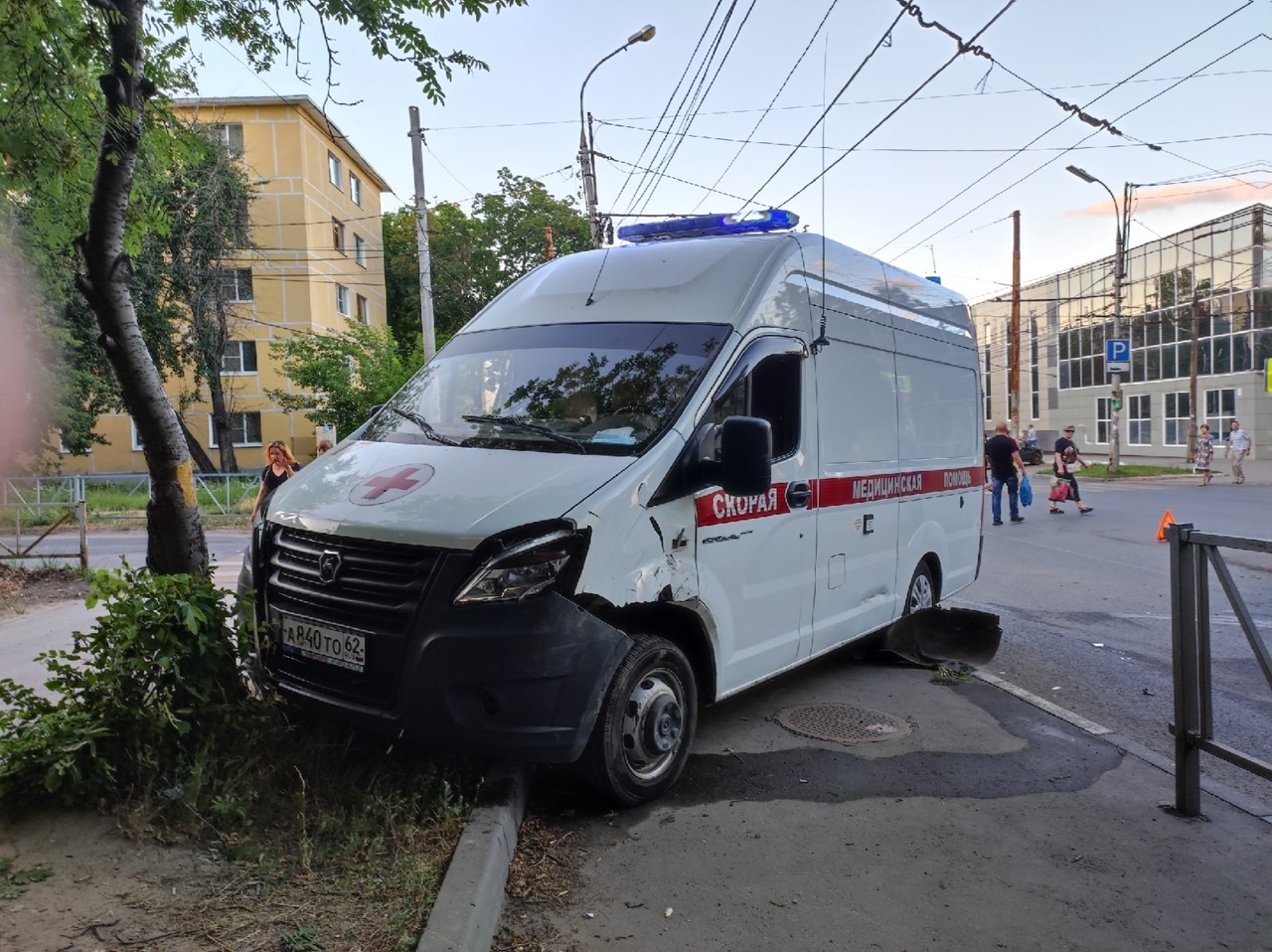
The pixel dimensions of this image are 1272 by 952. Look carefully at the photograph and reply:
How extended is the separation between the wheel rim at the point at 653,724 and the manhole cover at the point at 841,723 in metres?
1.20

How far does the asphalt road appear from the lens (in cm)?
538

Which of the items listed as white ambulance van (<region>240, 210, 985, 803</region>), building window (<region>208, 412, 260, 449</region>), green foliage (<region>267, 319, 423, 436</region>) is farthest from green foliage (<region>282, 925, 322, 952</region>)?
building window (<region>208, 412, 260, 449</region>)

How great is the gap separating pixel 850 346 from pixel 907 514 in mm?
1445

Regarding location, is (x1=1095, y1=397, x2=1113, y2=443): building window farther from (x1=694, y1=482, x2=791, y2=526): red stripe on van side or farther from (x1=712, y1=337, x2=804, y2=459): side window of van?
(x1=694, y1=482, x2=791, y2=526): red stripe on van side

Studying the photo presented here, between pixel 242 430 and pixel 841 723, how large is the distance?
1232 inches

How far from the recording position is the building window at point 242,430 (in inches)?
1275

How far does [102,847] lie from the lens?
3.20 m

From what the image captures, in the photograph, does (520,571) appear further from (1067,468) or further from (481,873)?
(1067,468)

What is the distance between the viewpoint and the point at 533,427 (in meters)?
4.34

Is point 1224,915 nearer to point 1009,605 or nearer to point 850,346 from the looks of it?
point 850,346

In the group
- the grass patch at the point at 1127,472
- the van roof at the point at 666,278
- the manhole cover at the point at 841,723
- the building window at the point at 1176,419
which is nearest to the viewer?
the van roof at the point at 666,278

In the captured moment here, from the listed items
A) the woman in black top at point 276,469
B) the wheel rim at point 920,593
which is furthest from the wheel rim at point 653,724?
the woman in black top at point 276,469

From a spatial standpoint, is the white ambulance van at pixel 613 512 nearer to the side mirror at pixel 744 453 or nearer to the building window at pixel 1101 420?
the side mirror at pixel 744 453

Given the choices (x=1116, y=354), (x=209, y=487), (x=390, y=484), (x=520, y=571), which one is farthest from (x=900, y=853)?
(x=1116, y=354)
